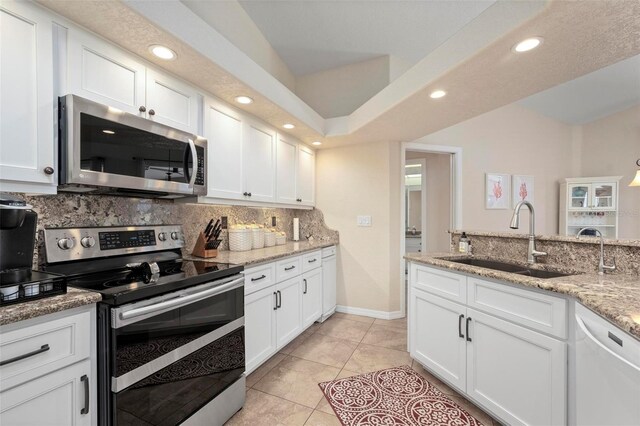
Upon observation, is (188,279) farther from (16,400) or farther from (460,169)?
(460,169)

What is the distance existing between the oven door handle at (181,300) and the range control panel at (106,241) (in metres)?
0.64

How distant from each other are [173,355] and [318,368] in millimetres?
1309

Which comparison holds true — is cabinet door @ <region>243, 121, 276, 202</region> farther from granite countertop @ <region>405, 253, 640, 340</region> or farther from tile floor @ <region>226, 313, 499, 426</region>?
granite countertop @ <region>405, 253, 640, 340</region>

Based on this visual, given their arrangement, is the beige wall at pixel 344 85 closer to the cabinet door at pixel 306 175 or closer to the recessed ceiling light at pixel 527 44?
the cabinet door at pixel 306 175

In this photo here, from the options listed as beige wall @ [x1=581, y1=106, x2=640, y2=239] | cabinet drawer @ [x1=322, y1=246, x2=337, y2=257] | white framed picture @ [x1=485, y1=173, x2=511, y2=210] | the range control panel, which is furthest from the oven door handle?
beige wall @ [x1=581, y1=106, x2=640, y2=239]

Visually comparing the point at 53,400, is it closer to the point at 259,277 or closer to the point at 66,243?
the point at 66,243

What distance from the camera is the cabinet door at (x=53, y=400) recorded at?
0.90m

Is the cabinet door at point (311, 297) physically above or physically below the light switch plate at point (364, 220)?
below

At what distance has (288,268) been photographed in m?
2.55

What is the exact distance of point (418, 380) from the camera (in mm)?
2150

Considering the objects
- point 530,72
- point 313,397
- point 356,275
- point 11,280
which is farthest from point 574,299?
point 356,275

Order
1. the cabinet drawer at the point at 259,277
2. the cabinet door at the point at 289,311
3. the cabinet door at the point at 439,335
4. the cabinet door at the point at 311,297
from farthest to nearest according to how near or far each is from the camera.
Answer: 1. the cabinet door at the point at 311,297
2. the cabinet door at the point at 289,311
3. the cabinet drawer at the point at 259,277
4. the cabinet door at the point at 439,335

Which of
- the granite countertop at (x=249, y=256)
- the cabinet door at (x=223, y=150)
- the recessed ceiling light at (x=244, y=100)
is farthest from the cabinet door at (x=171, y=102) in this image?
the granite countertop at (x=249, y=256)

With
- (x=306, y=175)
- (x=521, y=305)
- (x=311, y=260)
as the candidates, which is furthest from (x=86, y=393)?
(x=306, y=175)
